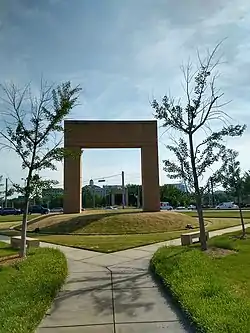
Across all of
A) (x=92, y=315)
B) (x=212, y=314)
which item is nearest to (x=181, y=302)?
(x=212, y=314)

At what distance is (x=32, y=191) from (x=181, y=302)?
19.1 ft

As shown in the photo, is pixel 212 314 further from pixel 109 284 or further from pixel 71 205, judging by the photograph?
pixel 71 205

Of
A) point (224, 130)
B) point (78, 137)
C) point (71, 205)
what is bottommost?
point (71, 205)

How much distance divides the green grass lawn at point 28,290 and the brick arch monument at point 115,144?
15.3 meters

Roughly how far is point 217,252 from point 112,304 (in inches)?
209

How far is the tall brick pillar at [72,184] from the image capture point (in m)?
23.8

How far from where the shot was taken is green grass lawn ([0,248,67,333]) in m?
4.43

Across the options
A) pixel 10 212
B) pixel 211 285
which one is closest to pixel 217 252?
pixel 211 285

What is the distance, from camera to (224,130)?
1059cm

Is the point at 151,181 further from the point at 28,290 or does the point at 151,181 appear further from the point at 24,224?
the point at 28,290

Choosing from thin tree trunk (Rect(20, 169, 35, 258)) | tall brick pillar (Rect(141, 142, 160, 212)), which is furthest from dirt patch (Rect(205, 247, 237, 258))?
tall brick pillar (Rect(141, 142, 160, 212))

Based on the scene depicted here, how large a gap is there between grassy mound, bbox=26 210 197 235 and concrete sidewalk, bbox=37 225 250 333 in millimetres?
9444

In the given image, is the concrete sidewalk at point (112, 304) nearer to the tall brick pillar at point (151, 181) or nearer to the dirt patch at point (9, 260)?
the dirt patch at point (9, 260)

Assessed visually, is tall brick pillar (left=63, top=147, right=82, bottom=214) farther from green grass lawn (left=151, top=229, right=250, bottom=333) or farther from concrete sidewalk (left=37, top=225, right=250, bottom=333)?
concrete sidewalk (left=37, top=225, right=250, bottom=333)
